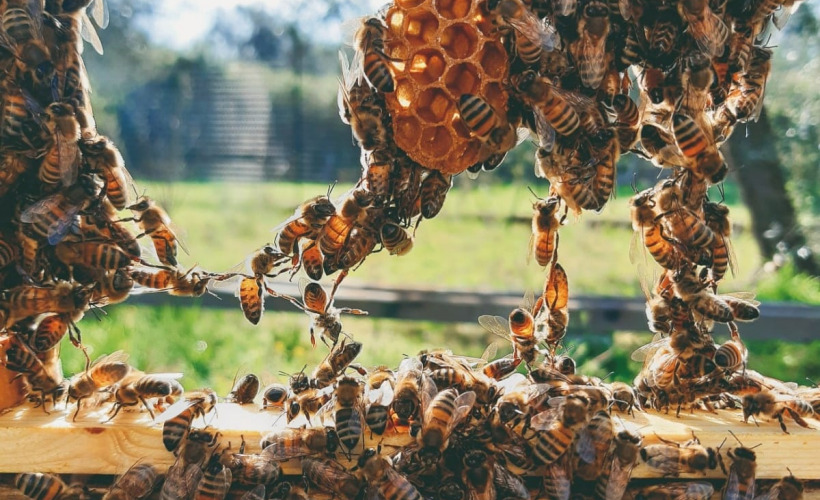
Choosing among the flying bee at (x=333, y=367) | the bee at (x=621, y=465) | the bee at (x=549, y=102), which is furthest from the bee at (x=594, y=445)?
the bee at (x=549, y=102)

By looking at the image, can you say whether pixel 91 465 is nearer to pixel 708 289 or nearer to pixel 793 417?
pixel 708 289

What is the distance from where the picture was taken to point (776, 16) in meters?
2.37

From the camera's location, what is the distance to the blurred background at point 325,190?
6.60 meters

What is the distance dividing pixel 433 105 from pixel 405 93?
0.10 m

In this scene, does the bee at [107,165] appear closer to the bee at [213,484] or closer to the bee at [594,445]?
the bee at [213,484]

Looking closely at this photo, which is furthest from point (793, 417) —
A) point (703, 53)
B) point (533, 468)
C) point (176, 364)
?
point (176, 364)

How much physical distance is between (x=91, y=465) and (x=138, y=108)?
37.5 feet

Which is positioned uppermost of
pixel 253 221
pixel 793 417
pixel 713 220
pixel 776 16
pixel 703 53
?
pixel 776 16

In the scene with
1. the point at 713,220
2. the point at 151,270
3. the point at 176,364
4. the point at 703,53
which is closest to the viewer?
the point at 703,53

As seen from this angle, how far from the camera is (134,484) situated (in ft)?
6.88

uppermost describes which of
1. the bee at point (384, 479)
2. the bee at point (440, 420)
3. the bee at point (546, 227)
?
the bee at point (546, 227)

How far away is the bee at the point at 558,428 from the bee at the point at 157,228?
1.37 meters

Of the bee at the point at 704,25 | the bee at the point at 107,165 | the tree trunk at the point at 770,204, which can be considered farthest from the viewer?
the tree trunk at the point at 770,204

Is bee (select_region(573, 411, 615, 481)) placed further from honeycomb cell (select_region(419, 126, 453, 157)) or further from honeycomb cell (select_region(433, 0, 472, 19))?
honeycomb cell (select_region(433, 0, 472, 19))
